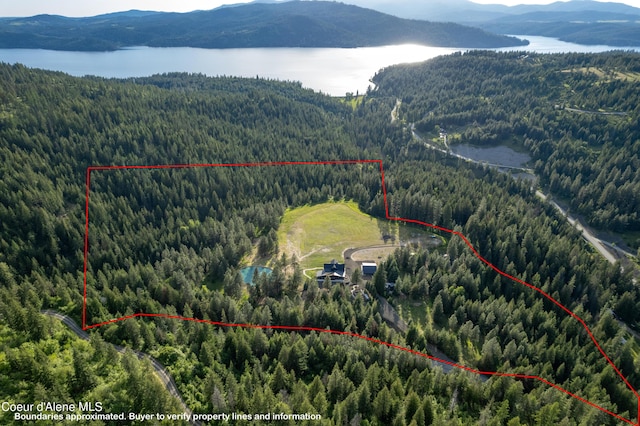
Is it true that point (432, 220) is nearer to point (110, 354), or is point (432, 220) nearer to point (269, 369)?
point (269, 369)

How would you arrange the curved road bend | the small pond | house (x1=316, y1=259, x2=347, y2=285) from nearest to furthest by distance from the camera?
the curved road bend → house (x1=316, y1=259, x2=347, y2=285) → the small pond

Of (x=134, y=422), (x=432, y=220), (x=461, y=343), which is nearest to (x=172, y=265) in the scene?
(x=134, y=422)

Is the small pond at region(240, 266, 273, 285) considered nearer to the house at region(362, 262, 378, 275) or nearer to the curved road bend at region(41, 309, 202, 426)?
the house at region(362, 262, 378, 275)

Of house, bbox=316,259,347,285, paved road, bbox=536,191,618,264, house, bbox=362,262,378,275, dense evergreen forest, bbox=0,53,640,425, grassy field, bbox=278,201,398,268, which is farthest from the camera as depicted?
paved road, bbox=536,191,618,264

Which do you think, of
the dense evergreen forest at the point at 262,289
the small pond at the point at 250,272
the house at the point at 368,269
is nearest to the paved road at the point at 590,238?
the dense evergreen forest at the point at 262,289

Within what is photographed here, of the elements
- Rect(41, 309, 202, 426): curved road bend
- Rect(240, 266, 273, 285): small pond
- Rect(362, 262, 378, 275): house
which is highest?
Rect(41, 309, 202, 426): curved road bend

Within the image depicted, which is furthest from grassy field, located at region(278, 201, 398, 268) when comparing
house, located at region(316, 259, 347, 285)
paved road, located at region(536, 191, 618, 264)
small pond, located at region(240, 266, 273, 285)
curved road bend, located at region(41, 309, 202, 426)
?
paved road, located at region(536, 191, 618, 264)

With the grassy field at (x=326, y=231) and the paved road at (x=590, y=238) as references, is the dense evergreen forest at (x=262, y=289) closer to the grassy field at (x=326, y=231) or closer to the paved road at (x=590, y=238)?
the grassy field at (x=326, y=231)
